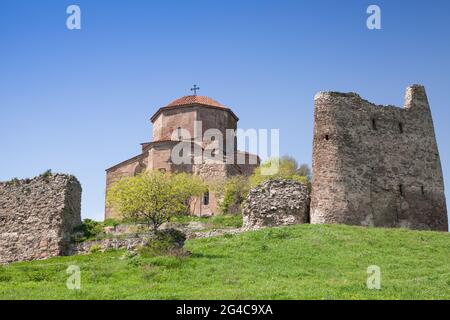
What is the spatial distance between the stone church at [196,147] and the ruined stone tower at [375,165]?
14.5m

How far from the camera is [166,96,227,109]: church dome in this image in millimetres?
50938

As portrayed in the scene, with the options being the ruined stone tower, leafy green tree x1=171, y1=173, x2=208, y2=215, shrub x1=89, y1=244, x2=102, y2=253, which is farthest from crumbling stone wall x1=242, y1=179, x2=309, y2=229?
shrub x1=89, y1=244, x2=102, y2=253

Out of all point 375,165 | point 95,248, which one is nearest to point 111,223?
point 95,248

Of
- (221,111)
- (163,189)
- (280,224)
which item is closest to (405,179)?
(280,224)

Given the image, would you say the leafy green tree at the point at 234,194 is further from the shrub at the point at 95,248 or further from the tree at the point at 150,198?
the shrub at the point at 95,248

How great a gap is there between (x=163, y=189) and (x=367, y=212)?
9837 mm

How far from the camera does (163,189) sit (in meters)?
31.3

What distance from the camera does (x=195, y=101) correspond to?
5122 centimetres

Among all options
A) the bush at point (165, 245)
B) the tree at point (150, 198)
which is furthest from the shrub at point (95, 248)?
the bush at point (165, 245)

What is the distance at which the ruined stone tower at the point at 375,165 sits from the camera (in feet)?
94.6

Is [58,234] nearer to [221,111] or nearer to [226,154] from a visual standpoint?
[226,154]

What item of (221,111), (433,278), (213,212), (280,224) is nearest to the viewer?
(433,278)
